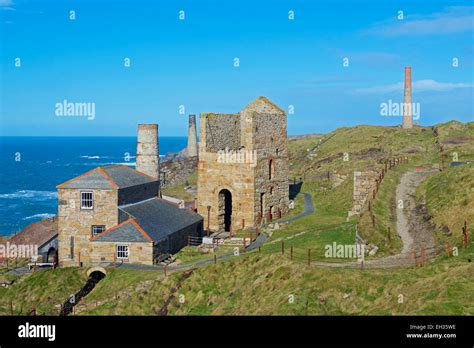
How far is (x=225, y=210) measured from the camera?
47875 millimetres

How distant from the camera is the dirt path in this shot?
27078 mm

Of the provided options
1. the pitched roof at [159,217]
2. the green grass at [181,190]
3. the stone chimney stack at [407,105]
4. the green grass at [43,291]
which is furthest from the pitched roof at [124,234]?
the stone chimney stack at [407,105]

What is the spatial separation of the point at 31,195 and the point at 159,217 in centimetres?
8360

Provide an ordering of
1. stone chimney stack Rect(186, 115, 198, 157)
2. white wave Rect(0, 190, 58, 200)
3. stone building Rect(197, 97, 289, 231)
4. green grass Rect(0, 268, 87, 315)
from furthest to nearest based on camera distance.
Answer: white wave Rect(0, 190, 58, 200) < stone chimney stack Rect(186, 115, 198, 157) < stone building Rect(197, 97, 289, 231) < green grass Rect(0, 268, 87, 315)

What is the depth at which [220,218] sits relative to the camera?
4494 centimetres

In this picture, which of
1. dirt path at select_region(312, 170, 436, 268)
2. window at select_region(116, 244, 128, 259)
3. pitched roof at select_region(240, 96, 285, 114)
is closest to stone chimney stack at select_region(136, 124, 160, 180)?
pitched roof at select_region(240, 96, 285, 114)

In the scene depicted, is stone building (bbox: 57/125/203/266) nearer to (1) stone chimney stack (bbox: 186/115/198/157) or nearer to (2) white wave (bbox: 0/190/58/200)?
(1) stone chimney stack (bbox: 186/115/198/157)

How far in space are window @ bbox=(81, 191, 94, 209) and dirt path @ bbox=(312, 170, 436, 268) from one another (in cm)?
1790

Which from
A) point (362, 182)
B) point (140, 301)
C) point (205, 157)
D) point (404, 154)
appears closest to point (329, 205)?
point (362, 182)

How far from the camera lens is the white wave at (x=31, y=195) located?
365 ft

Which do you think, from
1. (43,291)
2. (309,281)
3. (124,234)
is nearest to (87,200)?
(124,234)

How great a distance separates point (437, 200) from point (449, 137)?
4008 centimetres

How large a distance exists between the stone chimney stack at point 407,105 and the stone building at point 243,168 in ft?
132
